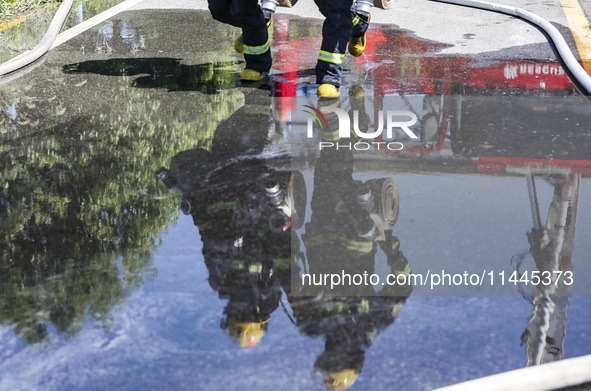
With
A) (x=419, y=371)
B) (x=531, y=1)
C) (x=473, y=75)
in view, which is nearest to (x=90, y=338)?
(x=419, y=371)


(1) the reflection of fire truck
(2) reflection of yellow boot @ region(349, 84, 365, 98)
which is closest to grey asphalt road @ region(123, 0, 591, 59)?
(1) the reflection of fire truck

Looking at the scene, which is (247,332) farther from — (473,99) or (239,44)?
(239,44)

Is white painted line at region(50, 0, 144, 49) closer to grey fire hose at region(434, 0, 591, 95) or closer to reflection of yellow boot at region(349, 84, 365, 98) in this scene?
reflection of yellow boot at region(349, 84, 365, 98)

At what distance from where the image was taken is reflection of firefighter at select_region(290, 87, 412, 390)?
8.64 feet

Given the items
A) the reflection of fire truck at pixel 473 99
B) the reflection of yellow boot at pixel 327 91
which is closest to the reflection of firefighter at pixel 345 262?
the reflection of fire truck at pixel 473 99

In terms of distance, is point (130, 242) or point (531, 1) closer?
point (130, 242)

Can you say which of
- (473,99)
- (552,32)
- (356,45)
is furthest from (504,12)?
(473,99)

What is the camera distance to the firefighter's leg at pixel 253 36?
569cm

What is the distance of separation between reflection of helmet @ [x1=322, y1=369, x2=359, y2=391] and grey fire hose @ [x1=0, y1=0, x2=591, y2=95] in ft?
12.0

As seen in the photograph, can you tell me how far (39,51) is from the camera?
21.0 ft

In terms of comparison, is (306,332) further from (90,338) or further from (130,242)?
(130,242)

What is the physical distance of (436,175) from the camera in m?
4.09

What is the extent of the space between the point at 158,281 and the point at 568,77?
4022mm

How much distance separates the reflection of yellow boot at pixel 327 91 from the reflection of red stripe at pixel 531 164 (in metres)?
1.44
